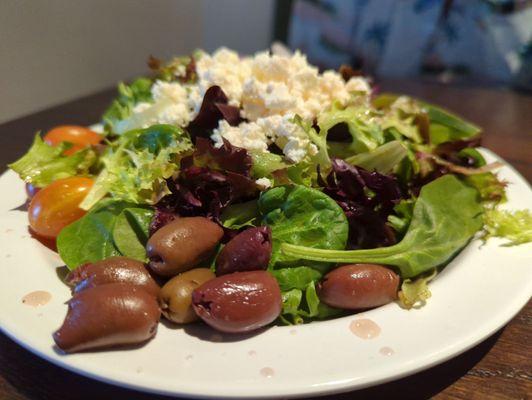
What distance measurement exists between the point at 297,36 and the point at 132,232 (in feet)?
15.2

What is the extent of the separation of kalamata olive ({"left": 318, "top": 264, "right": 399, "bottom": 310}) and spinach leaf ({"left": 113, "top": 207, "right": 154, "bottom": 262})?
52 cm

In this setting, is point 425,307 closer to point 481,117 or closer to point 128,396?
point 128,396

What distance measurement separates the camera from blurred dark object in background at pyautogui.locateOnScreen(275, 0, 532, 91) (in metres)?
4.70

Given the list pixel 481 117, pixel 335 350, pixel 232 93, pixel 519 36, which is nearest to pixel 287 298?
pixel 335 350

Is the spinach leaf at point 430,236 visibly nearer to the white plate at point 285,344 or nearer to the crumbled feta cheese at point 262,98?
the white plate at point 285,344

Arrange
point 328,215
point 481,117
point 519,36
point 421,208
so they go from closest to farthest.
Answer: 1. point 328,215
2. point 421,208
3. point 481,117
4. point 519,36

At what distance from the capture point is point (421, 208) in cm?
149

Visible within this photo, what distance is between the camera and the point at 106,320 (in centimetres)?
98

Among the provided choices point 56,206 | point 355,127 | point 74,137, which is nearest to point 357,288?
point 355,127

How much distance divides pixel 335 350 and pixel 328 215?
0.46m

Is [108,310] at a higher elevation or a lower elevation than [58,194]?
higher

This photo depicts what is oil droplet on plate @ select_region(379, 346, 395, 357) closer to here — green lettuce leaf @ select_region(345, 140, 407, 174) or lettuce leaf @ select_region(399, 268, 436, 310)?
lettuce leaf @ select_region(399, 268, 436, 310)

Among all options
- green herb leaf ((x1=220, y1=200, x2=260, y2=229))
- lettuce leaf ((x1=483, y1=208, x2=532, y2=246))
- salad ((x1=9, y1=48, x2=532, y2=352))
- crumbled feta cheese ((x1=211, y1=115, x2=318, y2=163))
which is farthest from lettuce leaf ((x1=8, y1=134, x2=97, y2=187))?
lettuce leaf ((x1=483, y1=208, x2=532, y2=246))

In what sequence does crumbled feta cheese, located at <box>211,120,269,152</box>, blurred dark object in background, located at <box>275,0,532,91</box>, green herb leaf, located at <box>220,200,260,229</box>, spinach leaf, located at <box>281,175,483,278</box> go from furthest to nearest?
blurred dark object in background, located at <box>275,0,532,91</box>, crumbled feta cheese, located at <box>211,120,269,152</box>, green herb leaf, located at <box>220,200,260,229</box>, spinach leaf, located at <box>281,175,483,278</box>
